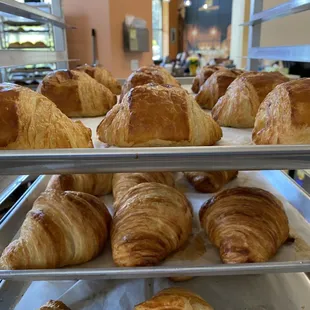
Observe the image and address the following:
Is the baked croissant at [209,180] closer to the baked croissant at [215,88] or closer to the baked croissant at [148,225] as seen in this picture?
the baked croissant at [148,225]

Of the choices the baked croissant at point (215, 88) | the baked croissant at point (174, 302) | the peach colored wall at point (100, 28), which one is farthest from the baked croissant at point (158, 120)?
the peach colored wall at point (100, 28)

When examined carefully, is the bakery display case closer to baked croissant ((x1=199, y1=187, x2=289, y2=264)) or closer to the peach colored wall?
baked croissant ((x1=199, y1=187, x2=289, y2=264))

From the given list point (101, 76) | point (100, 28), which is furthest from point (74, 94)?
point (100, 28)

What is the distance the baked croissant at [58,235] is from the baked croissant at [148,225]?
0.13 ft

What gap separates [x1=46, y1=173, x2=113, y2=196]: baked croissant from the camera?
77 cm

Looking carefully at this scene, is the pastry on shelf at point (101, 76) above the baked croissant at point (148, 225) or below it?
above

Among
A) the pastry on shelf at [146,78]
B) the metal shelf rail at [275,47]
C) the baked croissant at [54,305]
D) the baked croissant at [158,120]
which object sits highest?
the metal shelf rail at [275,47]

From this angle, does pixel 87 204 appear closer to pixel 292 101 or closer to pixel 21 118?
pixel 21 118

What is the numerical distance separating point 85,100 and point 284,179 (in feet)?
2.36

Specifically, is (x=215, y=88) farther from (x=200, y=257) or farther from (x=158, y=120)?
(x=200, y=257)

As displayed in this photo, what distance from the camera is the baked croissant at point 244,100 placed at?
1.03 m

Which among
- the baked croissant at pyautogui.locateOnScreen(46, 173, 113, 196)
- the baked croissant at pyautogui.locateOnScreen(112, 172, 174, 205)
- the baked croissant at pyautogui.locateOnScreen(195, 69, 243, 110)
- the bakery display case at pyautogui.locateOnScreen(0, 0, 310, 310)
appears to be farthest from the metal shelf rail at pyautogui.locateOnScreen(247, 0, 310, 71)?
the baked croissant at pyautogui.locateOnScreen(46, 173, 113, 196)

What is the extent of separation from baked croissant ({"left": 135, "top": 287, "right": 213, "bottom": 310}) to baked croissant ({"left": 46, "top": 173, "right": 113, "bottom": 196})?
31cm

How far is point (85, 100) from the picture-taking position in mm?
1218
